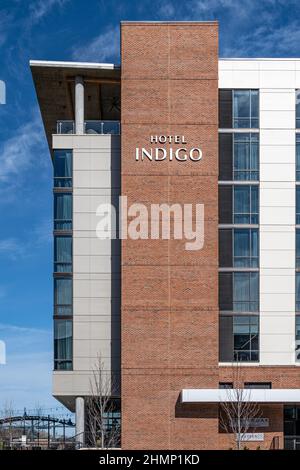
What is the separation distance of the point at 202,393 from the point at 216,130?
14.6m

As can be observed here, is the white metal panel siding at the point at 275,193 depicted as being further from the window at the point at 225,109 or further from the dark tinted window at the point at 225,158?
the dark tinted window at the point at 225,158

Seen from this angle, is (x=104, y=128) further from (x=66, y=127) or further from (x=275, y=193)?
(x=275, y=193)

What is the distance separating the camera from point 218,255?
3953 centimetres

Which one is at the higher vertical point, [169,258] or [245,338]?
[169,258]

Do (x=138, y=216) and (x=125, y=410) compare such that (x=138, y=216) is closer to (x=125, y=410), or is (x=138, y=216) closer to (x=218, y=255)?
(x=218, y=255)

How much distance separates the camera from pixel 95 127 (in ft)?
137

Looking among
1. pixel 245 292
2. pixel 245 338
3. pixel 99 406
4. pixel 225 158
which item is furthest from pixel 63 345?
pixel 225 158

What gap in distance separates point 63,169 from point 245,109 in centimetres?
1128

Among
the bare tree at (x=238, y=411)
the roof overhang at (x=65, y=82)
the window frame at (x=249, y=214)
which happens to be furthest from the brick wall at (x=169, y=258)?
the roof overhang at (x=65, y=82)

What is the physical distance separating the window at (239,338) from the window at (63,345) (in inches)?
339

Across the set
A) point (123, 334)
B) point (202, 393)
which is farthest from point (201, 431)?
point (123, 334)

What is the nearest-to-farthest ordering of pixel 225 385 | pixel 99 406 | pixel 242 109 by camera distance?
pixel 225 385 < pixel 99 406 < pixel 242 109

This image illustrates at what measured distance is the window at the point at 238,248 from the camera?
131 ft

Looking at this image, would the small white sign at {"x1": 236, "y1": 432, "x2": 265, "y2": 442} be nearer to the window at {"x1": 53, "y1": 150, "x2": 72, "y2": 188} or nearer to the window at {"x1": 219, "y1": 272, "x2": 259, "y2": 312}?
the window at {"x1": 219, "y1": 272, "x2": 259, "y2": 312}
